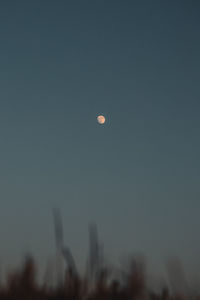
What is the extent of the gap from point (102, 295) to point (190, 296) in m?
0.56

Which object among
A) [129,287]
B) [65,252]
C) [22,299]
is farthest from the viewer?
[65,252]

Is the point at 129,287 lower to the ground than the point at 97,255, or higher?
lower

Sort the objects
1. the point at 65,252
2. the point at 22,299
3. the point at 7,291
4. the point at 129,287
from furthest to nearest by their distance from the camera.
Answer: the point at 65,252 → the point at 129,287 → the point at 7,291 → the point at 22,299

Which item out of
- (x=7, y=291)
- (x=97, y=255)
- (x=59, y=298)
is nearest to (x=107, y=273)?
(x=97, y=255)

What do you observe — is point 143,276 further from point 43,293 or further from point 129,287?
point 43,293

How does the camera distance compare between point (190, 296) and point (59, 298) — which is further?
point (190, 296)

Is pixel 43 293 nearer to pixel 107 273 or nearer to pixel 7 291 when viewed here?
pixel 7 291

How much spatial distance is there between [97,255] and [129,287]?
0.82ft

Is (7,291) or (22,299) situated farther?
(7,291)

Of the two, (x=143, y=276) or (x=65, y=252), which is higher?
(x=65, y=252)

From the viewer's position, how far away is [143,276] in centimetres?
239

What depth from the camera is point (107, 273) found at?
252 centimetres

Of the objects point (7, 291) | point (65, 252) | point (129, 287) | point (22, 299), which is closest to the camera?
point (22, 299)

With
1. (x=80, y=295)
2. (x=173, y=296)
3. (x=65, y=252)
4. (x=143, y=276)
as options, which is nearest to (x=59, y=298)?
(x=80, y=295)
